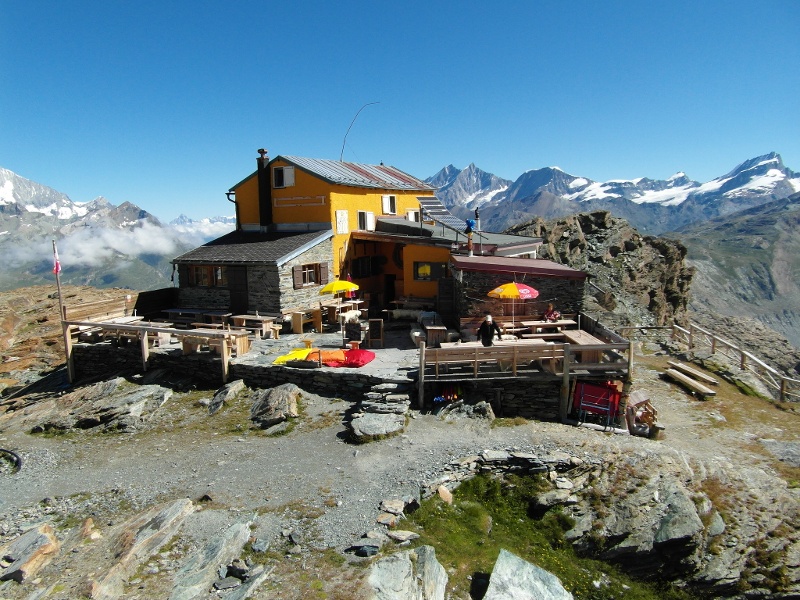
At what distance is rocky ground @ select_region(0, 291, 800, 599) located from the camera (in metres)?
9.27

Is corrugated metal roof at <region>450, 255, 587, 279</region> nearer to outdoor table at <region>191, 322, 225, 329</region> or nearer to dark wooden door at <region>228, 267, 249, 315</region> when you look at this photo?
dark wooden door at <region>228, 267, 249, 315</region>

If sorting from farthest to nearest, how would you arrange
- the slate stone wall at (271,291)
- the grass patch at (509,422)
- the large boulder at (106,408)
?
the slate stone wall at (271,291) < the large boulder at (106,408) < the grass patch at (509,422)

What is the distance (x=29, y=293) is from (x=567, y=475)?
162 feet

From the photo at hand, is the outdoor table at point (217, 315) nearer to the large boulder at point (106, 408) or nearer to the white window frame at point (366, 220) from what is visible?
the large boulder at point (106, 408)

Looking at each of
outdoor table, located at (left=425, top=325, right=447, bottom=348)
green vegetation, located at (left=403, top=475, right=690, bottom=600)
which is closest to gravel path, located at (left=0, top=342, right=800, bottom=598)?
green vegetation, located at (left=403, top=475, right=690, bottom=600)

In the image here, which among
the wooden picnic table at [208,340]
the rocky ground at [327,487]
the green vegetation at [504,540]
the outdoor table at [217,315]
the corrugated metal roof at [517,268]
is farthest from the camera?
the outdoor table at [217,315]

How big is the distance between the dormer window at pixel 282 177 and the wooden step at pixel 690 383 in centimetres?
2052

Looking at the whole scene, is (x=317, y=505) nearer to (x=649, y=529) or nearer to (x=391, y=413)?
(x=391, y=413)

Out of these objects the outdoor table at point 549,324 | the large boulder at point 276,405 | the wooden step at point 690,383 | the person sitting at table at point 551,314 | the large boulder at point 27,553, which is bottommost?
the large boulder at point 27,553

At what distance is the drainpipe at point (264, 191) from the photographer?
2689 cm

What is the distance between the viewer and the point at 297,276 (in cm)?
2359

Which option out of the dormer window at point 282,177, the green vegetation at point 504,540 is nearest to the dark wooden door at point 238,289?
the dormer window at point 282,177

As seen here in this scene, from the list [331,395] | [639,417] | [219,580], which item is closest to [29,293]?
[331,395]

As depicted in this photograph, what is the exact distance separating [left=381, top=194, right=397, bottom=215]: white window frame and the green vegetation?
21281 mm
